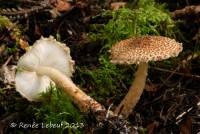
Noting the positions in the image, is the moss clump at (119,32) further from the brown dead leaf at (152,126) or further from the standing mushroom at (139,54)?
the brown dead leaf at (152,126)

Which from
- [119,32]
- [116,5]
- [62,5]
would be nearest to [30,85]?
[119,32]

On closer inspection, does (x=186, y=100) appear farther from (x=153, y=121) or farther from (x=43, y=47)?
(x=43, y=47)

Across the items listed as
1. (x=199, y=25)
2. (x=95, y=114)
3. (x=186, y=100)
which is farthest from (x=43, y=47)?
(x=199, y=25)

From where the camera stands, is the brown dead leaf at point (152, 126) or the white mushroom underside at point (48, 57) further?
the white mushroom underside at point (48, 57)

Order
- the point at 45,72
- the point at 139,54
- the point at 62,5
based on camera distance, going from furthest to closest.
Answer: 1. the point at 62,5
2. the point at 45,72
3. the point at 139,54

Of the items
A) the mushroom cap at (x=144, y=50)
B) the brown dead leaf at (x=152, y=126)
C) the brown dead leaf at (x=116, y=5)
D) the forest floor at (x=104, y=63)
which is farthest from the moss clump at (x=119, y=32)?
the mushroom cap at (x=144, y=50)

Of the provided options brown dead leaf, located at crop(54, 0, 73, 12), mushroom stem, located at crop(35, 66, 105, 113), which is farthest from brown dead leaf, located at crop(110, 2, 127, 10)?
mushroom stem, located at crop(35, 66, 105, 113)

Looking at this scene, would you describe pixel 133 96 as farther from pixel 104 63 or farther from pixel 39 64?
pixel 39 64
